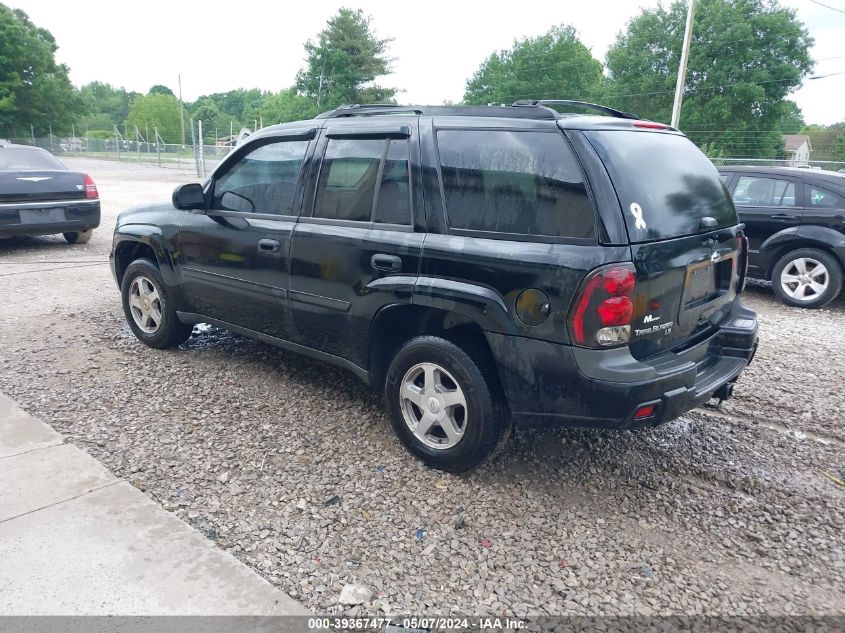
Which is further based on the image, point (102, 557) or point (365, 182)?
point (365, 182)

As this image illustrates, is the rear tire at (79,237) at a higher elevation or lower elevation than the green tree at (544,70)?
lower

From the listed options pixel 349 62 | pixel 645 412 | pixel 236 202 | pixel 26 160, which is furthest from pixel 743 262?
pixel 349 62

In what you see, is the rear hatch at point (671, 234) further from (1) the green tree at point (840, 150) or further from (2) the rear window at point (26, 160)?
(1) the green tree at point (840, 150)

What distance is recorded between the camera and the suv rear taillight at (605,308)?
280cm

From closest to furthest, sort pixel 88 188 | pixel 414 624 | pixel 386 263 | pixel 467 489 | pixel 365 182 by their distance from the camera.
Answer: pixel 414 624
pixel 467 489
pixel 386 263
pixel 365 182
pixel 88 188

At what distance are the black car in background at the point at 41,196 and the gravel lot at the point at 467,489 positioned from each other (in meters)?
4.68

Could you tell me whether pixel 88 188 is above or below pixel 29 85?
below

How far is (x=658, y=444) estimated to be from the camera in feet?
12.9

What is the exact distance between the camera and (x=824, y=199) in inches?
294

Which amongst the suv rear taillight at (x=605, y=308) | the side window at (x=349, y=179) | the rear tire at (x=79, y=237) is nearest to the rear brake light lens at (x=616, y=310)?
the suv rear taillight at (x=605, y=308)

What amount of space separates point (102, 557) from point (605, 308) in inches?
95.0

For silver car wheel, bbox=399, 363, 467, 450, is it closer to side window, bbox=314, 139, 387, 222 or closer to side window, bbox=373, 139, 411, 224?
side window, bbox=373, 139, 411, 224

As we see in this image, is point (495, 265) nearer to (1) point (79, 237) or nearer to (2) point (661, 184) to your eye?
(2) point (661, 184)

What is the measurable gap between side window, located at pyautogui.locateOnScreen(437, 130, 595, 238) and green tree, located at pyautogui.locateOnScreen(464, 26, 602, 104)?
61.1 m
